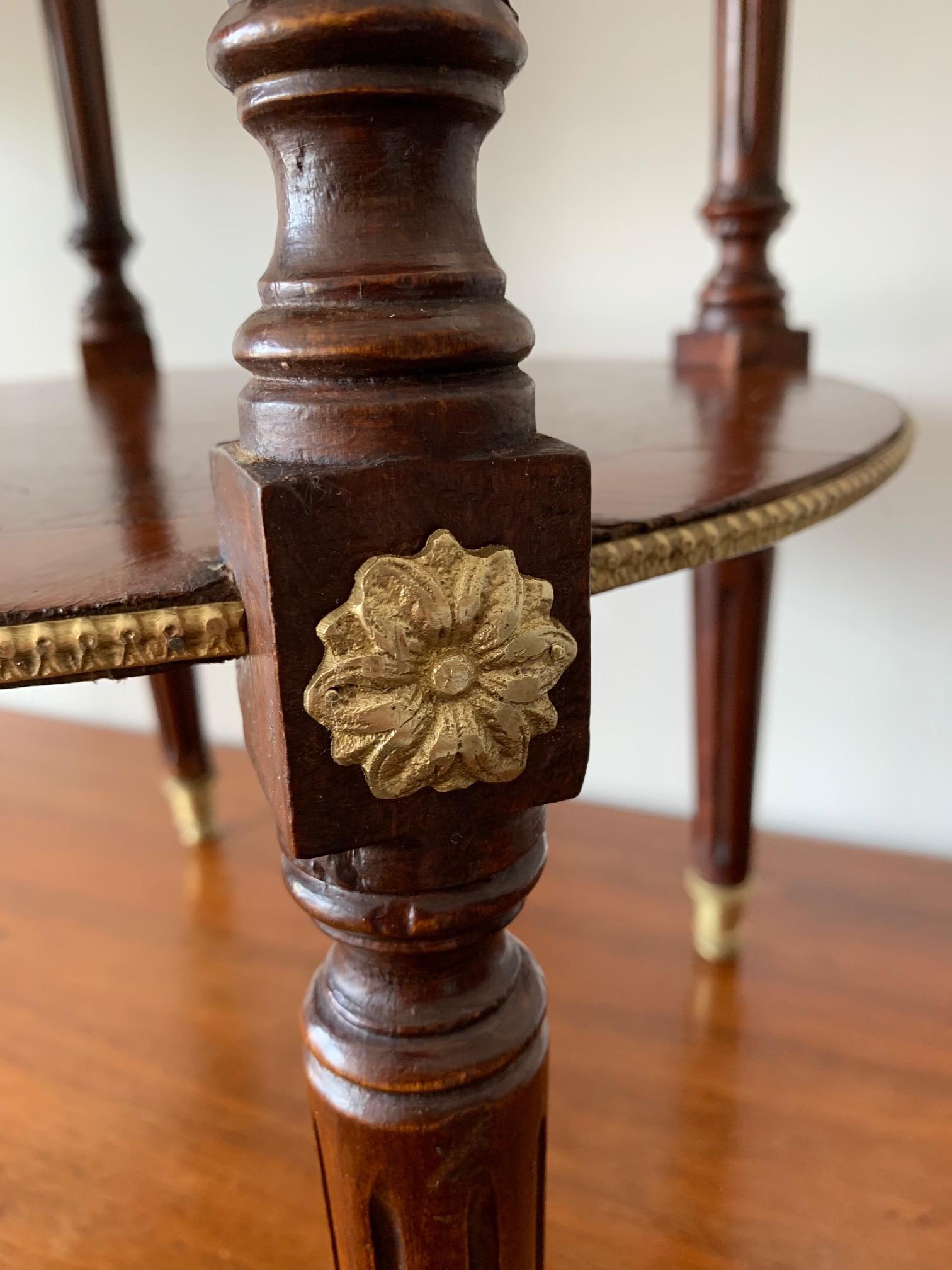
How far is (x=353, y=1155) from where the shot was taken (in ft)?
0.99

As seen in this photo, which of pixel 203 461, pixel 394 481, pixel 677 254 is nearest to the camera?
pixel 394 481

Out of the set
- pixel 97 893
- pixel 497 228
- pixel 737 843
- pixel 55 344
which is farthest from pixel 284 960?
pixel 55 344

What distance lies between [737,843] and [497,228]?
1.69 ft

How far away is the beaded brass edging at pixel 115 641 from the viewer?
0.23 m

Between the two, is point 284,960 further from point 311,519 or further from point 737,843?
point 311,519

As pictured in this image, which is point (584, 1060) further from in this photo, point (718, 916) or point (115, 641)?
point (115, 641)

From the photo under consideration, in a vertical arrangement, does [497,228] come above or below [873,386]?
above

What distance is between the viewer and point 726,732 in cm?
68

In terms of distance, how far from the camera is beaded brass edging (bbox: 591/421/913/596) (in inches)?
11.1

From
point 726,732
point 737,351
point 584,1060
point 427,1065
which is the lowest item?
point 584,1060

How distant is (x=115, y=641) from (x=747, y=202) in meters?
0.52

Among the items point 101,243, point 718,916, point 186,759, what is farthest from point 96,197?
point 718,916

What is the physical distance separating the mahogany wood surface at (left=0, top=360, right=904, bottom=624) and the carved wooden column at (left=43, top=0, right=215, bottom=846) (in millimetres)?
A: 125

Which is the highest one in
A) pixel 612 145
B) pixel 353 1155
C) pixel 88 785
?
pixel 612 145
